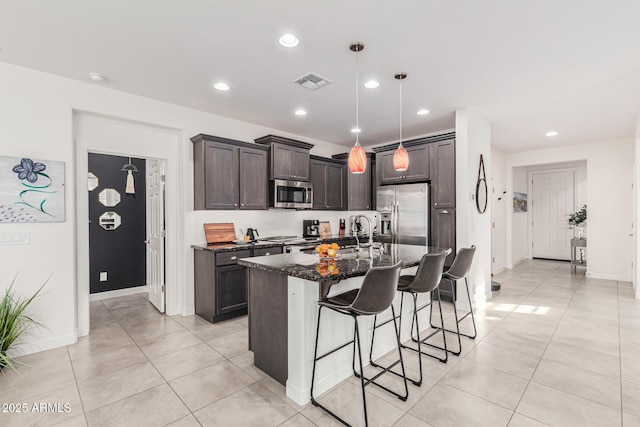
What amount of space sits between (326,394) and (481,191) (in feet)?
12.5

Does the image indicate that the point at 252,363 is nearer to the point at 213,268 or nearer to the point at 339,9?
the point at 213,268

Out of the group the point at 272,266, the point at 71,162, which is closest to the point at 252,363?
the point at 272,266

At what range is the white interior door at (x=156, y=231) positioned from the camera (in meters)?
4.20

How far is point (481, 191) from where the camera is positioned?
470cm

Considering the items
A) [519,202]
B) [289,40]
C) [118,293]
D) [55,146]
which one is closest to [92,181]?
[118,293]

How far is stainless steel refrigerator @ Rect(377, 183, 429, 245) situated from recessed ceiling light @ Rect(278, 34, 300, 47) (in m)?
3.00

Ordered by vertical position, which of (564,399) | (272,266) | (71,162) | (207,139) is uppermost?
(207,139)

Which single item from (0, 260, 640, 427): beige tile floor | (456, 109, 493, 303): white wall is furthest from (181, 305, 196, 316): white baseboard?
(456, 109, 493, 303): white wall

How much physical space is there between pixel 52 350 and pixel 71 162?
1.88 metres

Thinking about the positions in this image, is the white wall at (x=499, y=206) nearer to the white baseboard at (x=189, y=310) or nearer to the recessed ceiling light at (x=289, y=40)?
the recessed ceiling light at (x=289, y=40)

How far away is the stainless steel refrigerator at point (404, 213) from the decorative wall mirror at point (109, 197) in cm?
437

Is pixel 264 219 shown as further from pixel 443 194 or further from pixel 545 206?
pixel 545 206

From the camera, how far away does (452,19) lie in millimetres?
2252

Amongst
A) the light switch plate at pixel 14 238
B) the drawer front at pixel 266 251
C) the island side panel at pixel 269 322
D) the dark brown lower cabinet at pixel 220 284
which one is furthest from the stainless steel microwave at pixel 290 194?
the light switch plate at pixel 14 238
